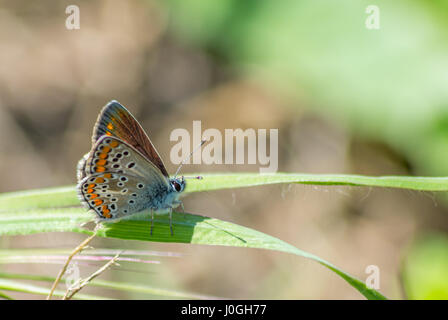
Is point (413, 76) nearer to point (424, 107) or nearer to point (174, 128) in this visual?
point (424, 107)

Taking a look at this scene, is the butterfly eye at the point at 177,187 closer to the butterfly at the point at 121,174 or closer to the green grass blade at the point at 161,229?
the butterfly at the point at 121,174

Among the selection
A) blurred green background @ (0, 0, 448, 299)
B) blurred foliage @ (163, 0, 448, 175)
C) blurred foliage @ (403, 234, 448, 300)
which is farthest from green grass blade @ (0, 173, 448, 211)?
blurred foliage @ (163, 0, 448, 175)

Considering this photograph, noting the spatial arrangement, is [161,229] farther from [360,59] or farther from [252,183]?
[360,59]

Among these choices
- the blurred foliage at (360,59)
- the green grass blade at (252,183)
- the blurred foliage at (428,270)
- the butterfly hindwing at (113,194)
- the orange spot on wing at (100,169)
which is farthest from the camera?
the blurred foliage at (360,59)

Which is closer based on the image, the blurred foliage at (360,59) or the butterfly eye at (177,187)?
the butterfly eye at (177,187)

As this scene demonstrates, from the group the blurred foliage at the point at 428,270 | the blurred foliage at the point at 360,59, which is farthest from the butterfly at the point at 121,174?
the blurred foliage at the point at 360,59

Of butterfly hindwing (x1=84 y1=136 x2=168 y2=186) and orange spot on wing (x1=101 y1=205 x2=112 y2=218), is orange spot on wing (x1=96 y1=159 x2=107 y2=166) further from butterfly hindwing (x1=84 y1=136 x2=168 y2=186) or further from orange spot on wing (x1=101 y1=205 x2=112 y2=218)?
orange spot on wing (x1=101 y1=205 x2=112 y2=218)
